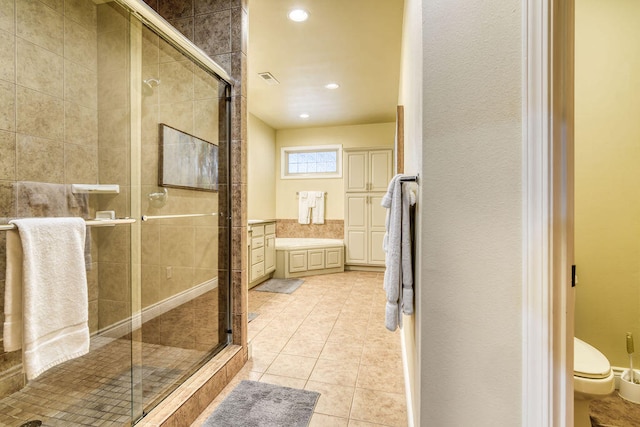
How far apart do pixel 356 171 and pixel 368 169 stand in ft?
0.66

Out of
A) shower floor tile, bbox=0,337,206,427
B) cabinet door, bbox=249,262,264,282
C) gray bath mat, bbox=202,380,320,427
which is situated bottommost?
gray bath mat, bbox=202,380,320,427

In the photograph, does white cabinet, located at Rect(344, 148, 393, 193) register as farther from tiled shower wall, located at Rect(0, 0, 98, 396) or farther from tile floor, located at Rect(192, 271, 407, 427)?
tiled shower wall, located at Rect(0, 0, 98, 396)

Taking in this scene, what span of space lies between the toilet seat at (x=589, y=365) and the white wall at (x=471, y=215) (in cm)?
67

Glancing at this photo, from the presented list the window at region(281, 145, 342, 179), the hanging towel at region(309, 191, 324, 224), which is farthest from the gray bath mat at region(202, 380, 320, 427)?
the window at region(281, 145, 342, 179)

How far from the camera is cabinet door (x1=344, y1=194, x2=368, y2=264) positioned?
4.84 metres

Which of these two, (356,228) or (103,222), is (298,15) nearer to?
(103,222)

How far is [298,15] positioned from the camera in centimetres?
241

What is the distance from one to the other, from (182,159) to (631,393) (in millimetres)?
3164

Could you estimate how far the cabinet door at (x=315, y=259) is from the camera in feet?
15.2

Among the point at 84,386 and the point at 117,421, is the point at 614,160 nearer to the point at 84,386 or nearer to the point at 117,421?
the point at 117,421

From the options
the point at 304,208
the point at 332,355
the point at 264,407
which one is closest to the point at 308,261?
the point at 304,208

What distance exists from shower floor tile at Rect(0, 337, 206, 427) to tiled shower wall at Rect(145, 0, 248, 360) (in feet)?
1.55

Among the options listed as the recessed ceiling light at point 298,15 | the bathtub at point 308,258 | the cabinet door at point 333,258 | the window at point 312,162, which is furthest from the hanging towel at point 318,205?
the recessed ceiling light at point 298,15

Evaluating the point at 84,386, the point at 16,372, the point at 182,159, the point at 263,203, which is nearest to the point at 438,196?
the point at 182,159
